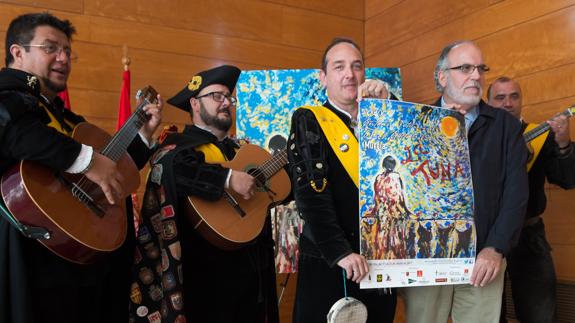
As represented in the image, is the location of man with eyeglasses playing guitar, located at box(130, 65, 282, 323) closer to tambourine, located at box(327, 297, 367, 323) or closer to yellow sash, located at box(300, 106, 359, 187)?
yellow sash, located at box(300, 106, 359, 187)

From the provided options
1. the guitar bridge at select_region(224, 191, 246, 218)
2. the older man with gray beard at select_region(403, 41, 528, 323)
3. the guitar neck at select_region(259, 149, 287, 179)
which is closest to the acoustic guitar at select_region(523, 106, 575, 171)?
the older man with gray beard at select_region(403, 41, 528, 323)

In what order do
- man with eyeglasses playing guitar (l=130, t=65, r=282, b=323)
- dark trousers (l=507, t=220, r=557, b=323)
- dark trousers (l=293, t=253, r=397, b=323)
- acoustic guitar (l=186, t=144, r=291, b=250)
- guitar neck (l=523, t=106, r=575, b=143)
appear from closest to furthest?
dark trousers (l=293, t=253, r=397, b=323) < man with eyeglasses playing guitar (l=130, t=65, r=282, b=323) < acoustic guitar (l=186, t=144, r=291, b=250) < guitar neck (l=523, t=106, r=575, b=143) < dark trousers (l=507, t=220, r=557, b=323)

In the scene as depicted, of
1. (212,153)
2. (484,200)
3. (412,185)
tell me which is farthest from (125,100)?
(484,200)

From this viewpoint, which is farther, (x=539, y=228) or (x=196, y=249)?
(x=539, y=228)

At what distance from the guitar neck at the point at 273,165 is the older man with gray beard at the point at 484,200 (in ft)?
3.15

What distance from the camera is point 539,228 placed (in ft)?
8.97

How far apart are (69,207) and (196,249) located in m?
0.80

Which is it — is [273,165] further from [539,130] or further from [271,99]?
[539,130]

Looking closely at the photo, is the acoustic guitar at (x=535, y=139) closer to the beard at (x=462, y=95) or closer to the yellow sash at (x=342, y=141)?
the beard at (x=462, y=95)

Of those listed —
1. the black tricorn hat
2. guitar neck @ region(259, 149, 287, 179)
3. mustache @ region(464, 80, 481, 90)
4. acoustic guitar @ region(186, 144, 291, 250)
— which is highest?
→ the black tricorn hat

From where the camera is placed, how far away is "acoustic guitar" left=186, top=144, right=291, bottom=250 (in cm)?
239

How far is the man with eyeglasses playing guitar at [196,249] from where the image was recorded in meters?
2.26

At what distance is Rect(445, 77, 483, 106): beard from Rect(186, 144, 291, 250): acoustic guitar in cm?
95

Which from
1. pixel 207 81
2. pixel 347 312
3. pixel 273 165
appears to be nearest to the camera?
pixel 347 312
